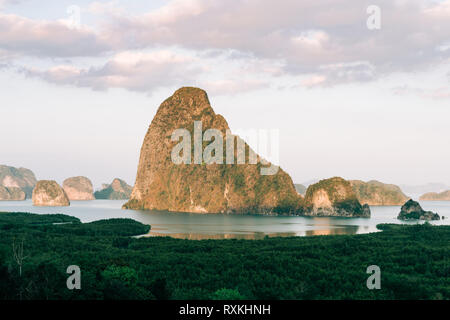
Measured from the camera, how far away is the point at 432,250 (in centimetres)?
7088

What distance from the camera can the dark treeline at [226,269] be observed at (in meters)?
39.1

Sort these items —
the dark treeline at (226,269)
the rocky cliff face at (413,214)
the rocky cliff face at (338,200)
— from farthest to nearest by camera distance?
the rocky cliff face at (338,200)
the rocky cliff face at (413,214)
the dark treeline at (226,269)

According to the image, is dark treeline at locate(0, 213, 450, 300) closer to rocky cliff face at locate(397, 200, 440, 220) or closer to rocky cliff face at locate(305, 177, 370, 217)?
rocky cliff face at locate(397, 200, 440, 220)

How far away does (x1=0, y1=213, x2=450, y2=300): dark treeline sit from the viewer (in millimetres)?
39094

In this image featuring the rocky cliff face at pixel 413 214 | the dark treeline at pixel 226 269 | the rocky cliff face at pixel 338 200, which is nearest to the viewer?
the dark treeline at pixel 226 269

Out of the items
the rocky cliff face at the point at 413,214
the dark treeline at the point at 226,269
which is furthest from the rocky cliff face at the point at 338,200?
the dark treeline at the point at 226,269

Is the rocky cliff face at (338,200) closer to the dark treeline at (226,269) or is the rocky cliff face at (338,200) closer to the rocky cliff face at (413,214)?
the rocky cliff face at (413,214)

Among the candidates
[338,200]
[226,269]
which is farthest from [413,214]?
[226,269]

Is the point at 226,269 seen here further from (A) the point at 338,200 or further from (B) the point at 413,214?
(A) the point at 338,200

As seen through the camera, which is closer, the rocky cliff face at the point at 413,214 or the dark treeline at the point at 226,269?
the dark treeline at the point at 226,269

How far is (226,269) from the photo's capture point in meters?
52.8
